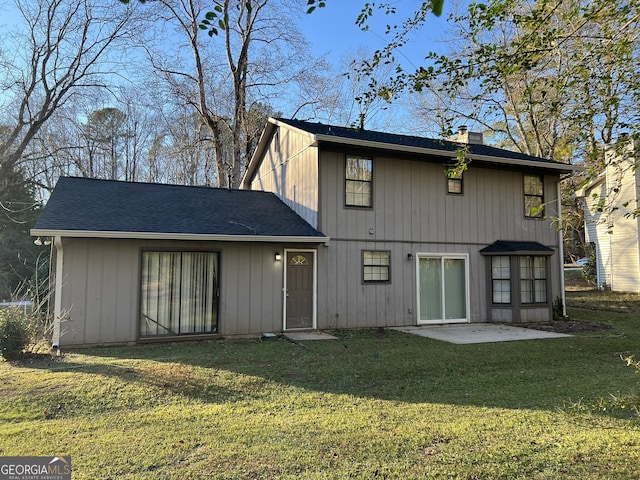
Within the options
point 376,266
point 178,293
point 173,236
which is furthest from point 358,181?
point 178,293

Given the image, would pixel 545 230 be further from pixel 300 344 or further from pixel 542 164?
pixel 300 344

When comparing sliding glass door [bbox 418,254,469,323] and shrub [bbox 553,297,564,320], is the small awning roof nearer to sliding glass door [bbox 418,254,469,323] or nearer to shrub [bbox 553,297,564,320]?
sliding glass door [bbox 418,254,469,323]

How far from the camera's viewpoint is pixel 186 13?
20.2 meters

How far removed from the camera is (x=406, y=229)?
11312 millimetres

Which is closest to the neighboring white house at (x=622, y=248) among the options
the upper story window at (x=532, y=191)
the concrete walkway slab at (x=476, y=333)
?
the upper story window at (x=532, y=191)

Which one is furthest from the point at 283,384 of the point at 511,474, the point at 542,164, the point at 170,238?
the point at 542,164

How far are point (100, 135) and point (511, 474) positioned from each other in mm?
25749

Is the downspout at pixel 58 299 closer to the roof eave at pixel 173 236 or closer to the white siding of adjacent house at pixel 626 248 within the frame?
the roof eave at pixel 173 236

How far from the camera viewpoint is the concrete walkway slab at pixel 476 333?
9305 millimetres
